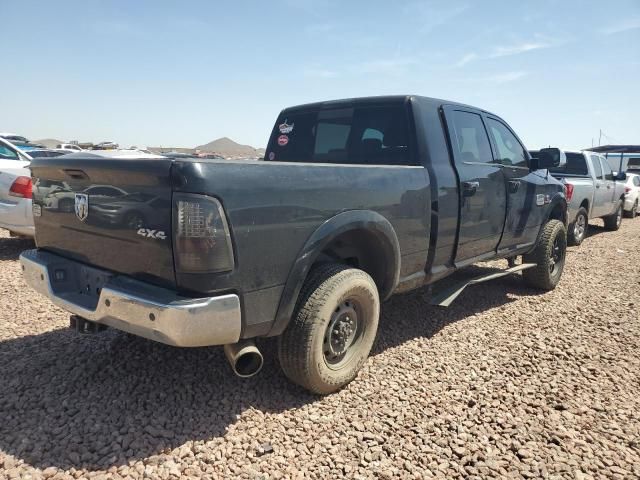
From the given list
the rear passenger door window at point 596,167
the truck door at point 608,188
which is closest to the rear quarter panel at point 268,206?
the rear passenger door window at point 596,167

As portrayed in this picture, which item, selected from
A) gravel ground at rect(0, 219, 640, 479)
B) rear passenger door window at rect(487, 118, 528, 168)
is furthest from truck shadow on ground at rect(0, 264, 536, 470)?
rear passenger door window at rect(487, 118, 528, 168)

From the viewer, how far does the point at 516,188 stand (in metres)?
4.66

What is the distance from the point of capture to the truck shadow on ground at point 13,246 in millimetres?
6527

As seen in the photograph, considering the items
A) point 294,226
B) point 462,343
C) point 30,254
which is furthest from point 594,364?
point 30,254

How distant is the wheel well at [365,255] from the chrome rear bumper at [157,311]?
3.06ft

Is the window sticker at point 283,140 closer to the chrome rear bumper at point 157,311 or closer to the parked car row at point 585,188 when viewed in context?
the chrome rear bumper at point 157,311

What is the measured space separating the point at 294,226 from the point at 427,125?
174 cm

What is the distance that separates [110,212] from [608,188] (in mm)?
10904

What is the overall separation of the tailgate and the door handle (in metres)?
2.49

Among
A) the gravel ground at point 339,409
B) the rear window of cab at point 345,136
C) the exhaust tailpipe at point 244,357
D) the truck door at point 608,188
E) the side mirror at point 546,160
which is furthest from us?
the truck door at point 608,188

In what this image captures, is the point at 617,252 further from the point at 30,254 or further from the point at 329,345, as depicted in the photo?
the point at 30,254

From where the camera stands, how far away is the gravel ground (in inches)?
91.6

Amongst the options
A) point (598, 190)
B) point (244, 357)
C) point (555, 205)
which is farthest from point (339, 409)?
point (598, 190)

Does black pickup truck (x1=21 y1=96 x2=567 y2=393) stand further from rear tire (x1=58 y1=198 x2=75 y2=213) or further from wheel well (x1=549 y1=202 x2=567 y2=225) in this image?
wheel well (x1=549 y1=202 x2=567 y2=225)
